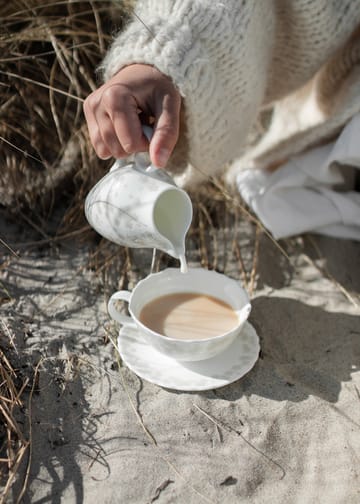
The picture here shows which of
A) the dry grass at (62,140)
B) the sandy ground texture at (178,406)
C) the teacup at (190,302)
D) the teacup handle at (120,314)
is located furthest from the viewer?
the dry grass at (62,140)

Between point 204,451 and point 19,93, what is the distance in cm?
100

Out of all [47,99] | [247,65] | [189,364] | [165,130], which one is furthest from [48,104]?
[189,364]

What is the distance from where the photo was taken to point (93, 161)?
1.59m

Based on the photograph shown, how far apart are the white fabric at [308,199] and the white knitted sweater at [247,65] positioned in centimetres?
6

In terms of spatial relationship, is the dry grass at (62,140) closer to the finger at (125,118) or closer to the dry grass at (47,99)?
the dry grass at (47,99)

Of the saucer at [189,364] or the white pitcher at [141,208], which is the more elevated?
the white pitcher at [141,208]

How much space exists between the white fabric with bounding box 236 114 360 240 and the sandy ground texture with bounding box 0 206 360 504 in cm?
15

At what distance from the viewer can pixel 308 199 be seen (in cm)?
157

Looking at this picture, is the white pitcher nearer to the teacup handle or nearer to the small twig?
the teacup handle

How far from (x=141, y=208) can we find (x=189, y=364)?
330 millimetres

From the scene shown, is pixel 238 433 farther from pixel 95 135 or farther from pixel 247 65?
pixel 247 65

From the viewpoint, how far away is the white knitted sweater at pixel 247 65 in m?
1.22

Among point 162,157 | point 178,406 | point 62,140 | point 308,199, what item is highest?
point 162,157

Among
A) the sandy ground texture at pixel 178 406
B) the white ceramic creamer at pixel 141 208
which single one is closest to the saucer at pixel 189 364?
the sandy ground texture at pixel 178 406
